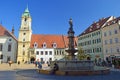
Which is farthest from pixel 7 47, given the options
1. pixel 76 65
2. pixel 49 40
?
pixel 76 65

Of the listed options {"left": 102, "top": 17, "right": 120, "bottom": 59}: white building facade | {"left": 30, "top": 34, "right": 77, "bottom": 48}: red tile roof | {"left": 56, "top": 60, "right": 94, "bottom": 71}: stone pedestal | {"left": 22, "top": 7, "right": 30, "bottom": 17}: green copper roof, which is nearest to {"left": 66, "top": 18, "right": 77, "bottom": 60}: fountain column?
{"left": 56, "top": 60, "right": 94, "bottom": 71}: stone pedestal

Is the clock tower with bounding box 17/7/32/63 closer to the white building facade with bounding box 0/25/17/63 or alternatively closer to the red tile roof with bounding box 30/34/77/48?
the white building facade with bounding box 0/25/17/63

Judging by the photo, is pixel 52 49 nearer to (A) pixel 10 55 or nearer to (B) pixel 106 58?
(A) pixel 10 55

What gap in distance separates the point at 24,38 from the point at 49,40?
10386 mm

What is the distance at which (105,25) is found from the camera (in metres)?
57.8

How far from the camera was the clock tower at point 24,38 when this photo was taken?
235ft

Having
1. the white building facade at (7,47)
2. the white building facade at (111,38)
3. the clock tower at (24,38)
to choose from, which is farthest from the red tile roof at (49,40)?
the white building facade at (111,38)

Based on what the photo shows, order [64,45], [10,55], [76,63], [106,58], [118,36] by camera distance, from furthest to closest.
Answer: [64,45]
[10,55]
[106,58]
[118,36]
[76,63]

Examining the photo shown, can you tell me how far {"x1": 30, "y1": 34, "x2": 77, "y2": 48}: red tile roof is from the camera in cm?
7450

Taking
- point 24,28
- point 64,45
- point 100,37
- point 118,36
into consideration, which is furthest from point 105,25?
point 24,28

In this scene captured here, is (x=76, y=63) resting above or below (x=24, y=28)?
below

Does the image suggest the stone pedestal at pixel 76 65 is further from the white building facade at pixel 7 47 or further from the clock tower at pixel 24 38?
the white building facade at pixel 7 47

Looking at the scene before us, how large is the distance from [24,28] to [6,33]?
764 cm

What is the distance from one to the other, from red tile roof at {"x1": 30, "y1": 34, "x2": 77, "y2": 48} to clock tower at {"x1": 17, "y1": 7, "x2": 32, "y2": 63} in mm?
2548
